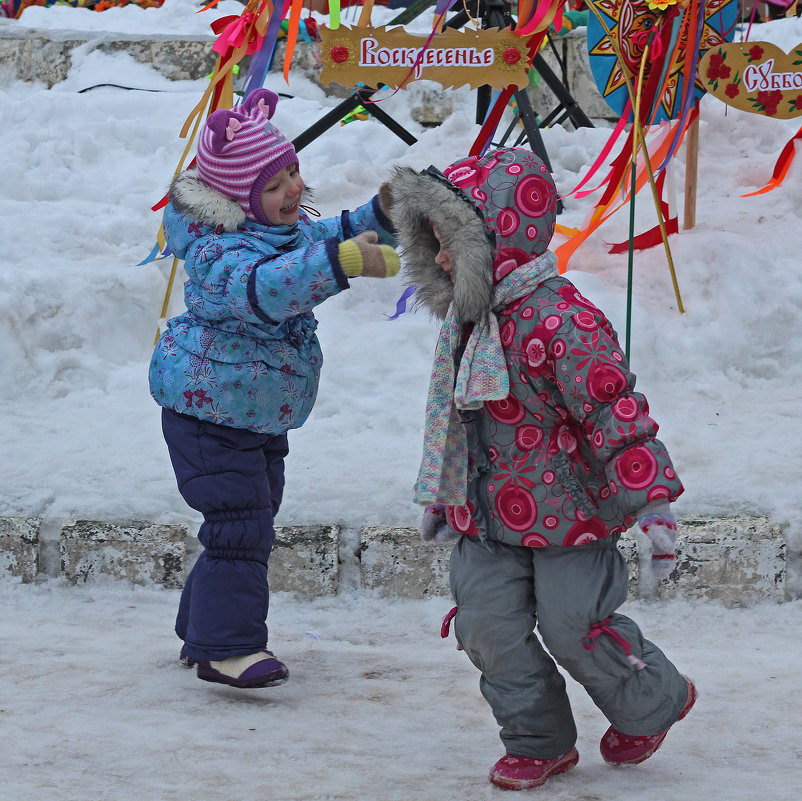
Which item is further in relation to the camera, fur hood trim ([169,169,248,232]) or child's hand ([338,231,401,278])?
fur hood trim ([169,169,248,232])

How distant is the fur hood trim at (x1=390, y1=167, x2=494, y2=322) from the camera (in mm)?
2230

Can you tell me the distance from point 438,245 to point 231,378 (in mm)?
731

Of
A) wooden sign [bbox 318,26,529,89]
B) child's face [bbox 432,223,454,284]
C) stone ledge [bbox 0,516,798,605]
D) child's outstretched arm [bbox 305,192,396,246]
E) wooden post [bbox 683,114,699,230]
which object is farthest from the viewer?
wooden post [bbox 683,114,699,230]

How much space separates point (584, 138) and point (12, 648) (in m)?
4.01

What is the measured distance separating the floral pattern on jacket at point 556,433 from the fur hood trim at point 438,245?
106mm

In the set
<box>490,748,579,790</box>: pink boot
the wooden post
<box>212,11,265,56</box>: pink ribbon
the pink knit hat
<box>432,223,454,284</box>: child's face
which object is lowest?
<box>490,748,579,790</box>: pink boot

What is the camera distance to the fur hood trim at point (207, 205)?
9.27 feet

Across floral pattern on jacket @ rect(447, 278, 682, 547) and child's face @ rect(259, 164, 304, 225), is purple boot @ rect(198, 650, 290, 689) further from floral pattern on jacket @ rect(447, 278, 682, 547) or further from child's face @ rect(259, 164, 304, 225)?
child's face @ rect(259, 164, 304, 225)

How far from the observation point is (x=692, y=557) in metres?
3.39

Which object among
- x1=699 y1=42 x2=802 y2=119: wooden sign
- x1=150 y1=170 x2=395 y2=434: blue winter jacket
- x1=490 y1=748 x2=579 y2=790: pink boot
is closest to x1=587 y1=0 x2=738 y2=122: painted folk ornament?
x1=699 y1=42 x2=802 y2=119: wooden sign

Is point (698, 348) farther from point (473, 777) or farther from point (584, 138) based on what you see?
point (473, 777)

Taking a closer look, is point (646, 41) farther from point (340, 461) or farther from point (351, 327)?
point (340, 461)

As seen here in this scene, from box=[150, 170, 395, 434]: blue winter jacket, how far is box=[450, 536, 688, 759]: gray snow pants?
0.82 m

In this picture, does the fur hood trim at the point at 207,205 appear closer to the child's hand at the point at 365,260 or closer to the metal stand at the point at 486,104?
the child's hand at the point at 365,260
